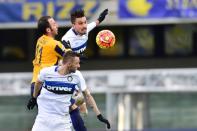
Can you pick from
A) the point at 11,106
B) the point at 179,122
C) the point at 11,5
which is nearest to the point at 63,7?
the point at 11,5

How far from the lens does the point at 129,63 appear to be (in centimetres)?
2420

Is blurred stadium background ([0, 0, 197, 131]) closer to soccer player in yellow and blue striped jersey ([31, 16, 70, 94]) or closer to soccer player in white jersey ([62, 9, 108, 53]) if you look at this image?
soccer player in white jersey ([62, 9, 108, 53])

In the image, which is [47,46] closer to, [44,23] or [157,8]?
[44,23]

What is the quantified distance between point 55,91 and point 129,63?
14451mm

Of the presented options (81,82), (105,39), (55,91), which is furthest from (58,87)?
→ (105,39)

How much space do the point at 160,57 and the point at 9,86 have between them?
5.87 metres

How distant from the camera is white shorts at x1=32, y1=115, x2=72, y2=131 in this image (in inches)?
389

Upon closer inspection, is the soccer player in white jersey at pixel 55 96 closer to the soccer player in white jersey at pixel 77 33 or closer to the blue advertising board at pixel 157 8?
the soccer player in white jersey at pixel 77 33

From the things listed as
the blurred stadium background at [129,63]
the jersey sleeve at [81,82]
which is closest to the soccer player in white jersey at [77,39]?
the jersey sleeve at [81,82]

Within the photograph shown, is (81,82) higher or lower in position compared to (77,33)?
lower

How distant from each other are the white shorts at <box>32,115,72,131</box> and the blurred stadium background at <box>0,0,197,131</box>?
26.6 feet

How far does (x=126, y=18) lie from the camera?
20.7 m

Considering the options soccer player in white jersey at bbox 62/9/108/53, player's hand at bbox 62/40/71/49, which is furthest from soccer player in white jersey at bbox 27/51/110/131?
soccer player in white jersey at bbox 62/9/108/53

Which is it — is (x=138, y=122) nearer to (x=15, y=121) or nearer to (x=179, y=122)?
(x=179, y=122)
